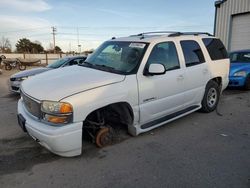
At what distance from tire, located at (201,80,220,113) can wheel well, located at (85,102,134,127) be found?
2.29 metres

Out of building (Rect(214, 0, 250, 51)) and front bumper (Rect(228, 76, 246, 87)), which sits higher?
building (Rect(214, 0, 250, 51))

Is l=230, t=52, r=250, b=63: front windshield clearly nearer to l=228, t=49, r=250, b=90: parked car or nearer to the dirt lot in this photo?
l=228, t=49, r=250, b=90: parked car

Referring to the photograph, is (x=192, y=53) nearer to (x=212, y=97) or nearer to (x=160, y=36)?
(x=160, y=36)

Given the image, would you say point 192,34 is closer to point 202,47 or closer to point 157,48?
point 202,47

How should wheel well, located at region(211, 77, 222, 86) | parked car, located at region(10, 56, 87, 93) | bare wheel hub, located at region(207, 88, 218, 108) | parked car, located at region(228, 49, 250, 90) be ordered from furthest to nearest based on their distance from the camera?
parked car, located at region(228, 49, 250, 90) → parked car, located at region(10, 56, 87, 93) → wheel well, located at region(211, 77, 222, 86) → bare wheel hub, located at region(207, 88, 218, 108)

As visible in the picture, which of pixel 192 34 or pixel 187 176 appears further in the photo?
pixel 192 34

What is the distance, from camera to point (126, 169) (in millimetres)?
3336

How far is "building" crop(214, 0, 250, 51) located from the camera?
13.7 m

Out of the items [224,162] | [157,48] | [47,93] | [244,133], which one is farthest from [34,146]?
[244,133]

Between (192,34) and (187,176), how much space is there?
339 cm

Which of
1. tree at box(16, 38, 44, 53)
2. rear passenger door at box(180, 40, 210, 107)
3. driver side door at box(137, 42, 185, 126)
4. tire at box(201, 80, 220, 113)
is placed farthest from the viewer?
tree at box(16, 38, 44, 53)

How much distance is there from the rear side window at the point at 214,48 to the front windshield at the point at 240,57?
3.49 meters

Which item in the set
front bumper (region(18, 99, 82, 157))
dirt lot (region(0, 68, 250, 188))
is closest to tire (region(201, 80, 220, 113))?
dirt lot (region(0, 68, 250, 188))

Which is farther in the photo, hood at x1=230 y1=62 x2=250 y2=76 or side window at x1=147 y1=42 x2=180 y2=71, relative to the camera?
hood at x1=230 y1=62 x2=250 y2=76
